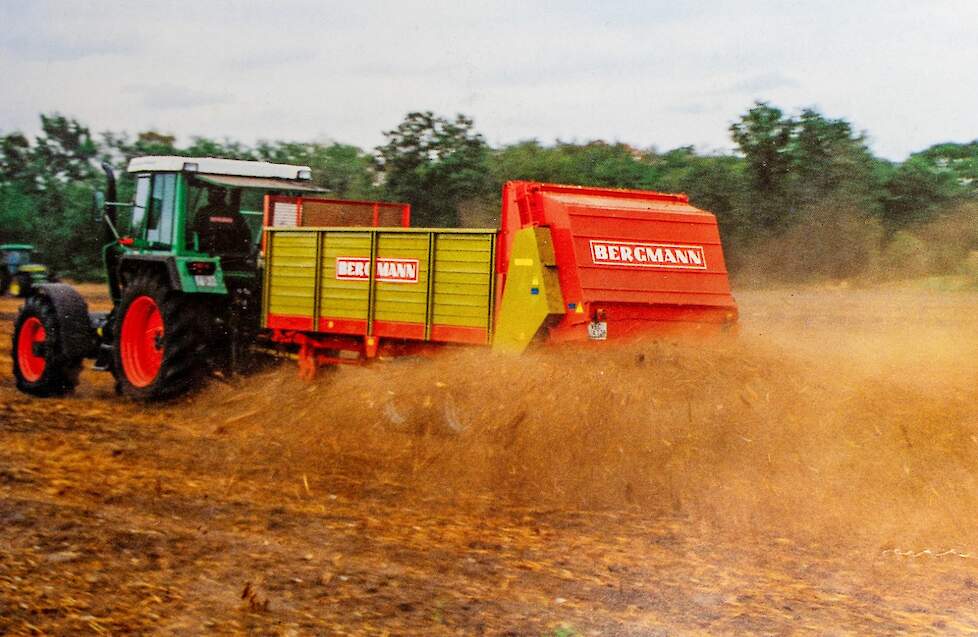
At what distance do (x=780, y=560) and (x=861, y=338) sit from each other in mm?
8404

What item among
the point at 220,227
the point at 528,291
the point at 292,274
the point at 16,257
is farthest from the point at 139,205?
the point at 16,257

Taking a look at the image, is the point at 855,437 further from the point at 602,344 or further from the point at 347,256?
the point at 347,256

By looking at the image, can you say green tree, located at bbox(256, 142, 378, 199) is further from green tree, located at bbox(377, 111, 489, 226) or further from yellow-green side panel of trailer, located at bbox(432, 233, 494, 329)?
yellow-green side panel of trailer, located at bbox(432, 233, 494, 329)

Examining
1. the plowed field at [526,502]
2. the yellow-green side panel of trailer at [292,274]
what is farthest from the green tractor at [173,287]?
the plowed field at [526,502]

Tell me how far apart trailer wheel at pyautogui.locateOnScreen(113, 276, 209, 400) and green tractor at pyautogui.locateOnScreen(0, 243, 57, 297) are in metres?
17.9

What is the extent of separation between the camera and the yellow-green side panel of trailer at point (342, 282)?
10.5 m

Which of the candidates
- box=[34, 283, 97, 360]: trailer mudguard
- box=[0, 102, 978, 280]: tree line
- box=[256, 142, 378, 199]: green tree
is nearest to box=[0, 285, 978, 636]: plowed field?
box=[34, 283, 97, 360]: trailer mudguard

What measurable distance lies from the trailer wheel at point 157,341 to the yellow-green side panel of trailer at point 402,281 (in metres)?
2.14

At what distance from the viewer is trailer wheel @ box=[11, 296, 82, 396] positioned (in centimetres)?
1184

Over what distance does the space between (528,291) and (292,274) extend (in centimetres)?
346

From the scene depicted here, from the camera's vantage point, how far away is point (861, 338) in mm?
13680

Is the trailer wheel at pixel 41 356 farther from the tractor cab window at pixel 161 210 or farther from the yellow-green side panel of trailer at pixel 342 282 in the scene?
the yellow-green side panel of trailer at pixel 342 282

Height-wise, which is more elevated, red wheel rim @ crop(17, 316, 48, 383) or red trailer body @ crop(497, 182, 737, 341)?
red trailer body @ crop(497, 182, 737, 341)

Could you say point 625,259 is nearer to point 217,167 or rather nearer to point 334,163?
point 217,167
